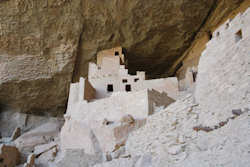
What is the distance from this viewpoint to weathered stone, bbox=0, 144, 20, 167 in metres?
11.4

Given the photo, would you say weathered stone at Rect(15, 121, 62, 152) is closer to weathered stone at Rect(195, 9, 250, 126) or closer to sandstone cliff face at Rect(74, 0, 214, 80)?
sandstone cliff face at Rect(74, 0, 214, 80)

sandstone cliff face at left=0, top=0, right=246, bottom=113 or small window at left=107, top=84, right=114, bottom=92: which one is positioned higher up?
sandstone cliff face at left=0, top=0, right=246, bottom=113

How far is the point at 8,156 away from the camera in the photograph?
11922mm

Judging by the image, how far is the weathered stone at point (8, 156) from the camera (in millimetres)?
11431

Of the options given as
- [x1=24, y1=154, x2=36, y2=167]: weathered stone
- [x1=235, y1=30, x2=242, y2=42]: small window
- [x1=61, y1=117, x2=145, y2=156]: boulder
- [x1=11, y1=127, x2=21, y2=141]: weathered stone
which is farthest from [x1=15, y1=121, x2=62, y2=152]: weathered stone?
[x1=235, y1=30, x2=242, y2=42]: small window

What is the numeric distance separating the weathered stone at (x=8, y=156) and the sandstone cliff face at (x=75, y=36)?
6558mm

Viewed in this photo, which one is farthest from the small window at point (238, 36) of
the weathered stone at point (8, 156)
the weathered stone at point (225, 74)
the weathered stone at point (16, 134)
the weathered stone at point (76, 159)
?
the weathered stone at point (16, 134)

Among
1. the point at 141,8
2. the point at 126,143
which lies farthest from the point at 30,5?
the point at 126,143

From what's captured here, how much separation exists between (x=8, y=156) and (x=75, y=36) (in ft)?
29.8

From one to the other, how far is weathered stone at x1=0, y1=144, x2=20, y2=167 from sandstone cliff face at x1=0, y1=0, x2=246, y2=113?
21.5 ft

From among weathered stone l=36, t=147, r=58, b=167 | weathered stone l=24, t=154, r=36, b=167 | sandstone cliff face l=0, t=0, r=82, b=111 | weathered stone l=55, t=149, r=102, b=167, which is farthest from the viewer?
sandstone cliff face l=0, t=0, r=82, b=111

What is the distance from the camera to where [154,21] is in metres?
15.2

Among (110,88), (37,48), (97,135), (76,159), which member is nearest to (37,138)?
(110,88)

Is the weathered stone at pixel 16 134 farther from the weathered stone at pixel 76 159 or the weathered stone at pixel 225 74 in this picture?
the weathered stone at pixel 225 74
